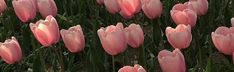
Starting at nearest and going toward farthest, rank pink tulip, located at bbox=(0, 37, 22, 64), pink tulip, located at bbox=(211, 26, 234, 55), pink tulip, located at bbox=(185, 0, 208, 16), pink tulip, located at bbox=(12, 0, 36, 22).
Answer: pink tulip, located at bbox=(211, 26, 234, 55), pink tulip, located at bbox=(0, 37, 22, 64), pink tulip, located at bbox=(185, 0, 208, 16), pink tulip, located at bbox=(12, 0, 36, 22)

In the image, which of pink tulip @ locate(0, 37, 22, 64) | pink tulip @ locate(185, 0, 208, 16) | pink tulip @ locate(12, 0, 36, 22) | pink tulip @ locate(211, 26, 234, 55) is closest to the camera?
pink tulip @ locate(211, 26, 234, 55)

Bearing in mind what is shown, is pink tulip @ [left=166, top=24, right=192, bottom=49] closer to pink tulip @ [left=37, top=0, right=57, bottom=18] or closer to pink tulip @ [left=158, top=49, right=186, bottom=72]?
pink tulip @ [left=158, top=49, right=186, bottom=72]

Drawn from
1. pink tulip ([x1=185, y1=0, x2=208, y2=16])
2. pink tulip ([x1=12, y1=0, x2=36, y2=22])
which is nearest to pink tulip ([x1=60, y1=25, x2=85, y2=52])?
pink tulip ([x1=12, y1=0, x2=36, y2=22])

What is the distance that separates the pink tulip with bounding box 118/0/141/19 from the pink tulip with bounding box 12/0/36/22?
17.8 inches

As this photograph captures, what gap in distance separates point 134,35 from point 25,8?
26.8 inches

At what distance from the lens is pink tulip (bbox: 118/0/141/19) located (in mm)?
2510

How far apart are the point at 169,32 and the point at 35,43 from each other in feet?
2.96

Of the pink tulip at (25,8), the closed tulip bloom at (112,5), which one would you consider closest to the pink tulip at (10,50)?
the pink tulip at (25,8)

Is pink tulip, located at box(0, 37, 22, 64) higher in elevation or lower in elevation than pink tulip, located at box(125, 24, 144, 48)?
lower

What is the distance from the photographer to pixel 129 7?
253 cm

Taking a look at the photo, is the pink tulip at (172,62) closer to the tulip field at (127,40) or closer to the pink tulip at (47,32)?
the tulip field at (127,40)

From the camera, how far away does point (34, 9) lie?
2.71 m

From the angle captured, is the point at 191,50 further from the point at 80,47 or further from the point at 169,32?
the point at 80,47

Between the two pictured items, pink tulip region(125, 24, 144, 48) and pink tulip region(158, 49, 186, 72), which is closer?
pink tulip region(158, 49, 186, 72)
